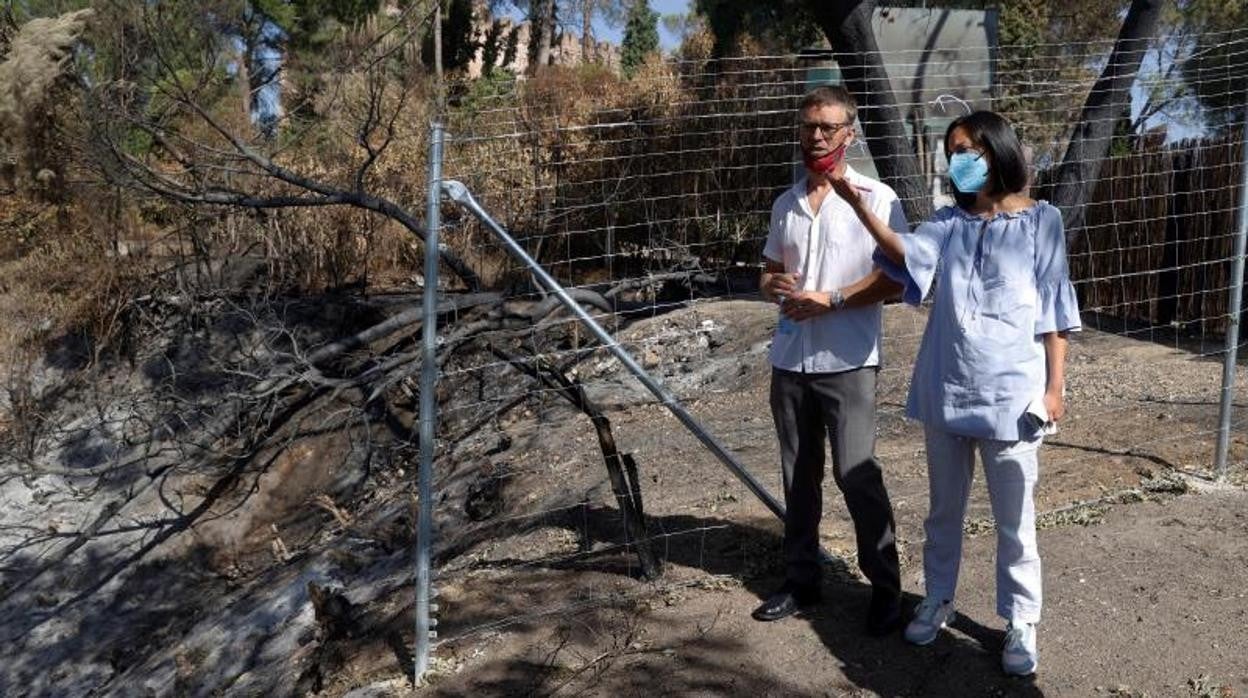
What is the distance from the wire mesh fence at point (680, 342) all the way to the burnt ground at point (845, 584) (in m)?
0.03

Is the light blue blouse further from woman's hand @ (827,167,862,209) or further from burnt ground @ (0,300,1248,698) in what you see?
burnt ground @ (0,300,1248,698)

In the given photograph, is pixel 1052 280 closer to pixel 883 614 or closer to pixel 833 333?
pixel 833 333

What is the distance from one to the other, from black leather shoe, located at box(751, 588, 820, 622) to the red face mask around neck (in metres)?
1.47

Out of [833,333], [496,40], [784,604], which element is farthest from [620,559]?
[496,40]

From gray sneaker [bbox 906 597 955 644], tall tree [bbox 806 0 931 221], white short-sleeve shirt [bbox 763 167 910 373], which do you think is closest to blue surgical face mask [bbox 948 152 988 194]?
white short-sleeve shirt [bbox 763 167 910 373]

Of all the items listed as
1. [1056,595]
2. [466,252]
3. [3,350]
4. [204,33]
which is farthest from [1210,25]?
[3,350]

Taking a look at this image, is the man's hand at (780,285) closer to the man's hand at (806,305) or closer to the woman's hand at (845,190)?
the man's hand at (806,305)

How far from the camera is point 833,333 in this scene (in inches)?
139

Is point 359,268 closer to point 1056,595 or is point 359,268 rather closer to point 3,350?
point 3,350

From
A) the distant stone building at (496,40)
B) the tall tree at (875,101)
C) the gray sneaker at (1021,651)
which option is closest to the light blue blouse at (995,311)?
the gray sneaker at (1021,651)

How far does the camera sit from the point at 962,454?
3441mm

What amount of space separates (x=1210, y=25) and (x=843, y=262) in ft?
51.0

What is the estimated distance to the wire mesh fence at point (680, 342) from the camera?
463cm

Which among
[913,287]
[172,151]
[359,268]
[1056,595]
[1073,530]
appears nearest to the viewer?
[913,287]
